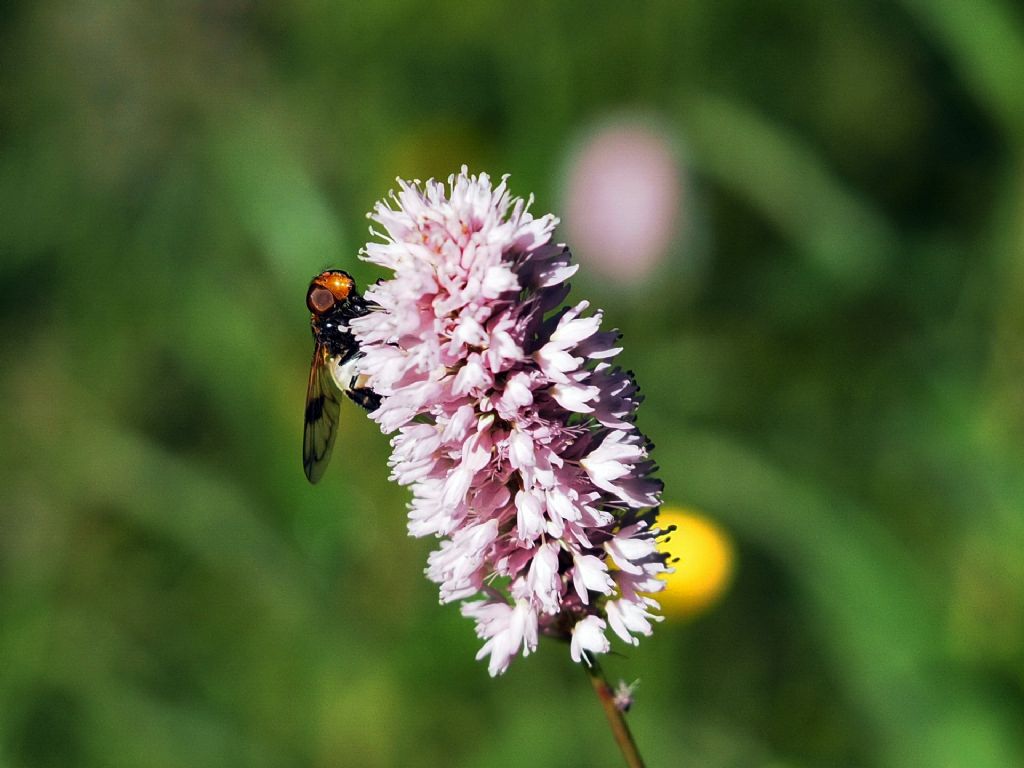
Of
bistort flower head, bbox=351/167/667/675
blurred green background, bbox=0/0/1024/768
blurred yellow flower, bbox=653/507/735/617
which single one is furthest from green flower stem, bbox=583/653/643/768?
blurred green background, bbox=0/0/1024/768

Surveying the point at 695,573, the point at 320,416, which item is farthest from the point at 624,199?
the point at 320,416

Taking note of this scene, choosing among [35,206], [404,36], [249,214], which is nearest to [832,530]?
[249,214]

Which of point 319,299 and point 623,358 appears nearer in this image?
point 319,299

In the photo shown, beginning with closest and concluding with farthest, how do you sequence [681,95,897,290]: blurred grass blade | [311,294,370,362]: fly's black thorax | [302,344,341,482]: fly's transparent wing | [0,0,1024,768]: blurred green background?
[302,344,341,482]: fly's transparent wing < [311,294,370,362]: fly's black thorax < [0,0,1024,768]: blurred green background < [681,95,897,290]: blurred grass blade

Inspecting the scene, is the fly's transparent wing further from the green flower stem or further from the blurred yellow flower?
the blurred yellow flower

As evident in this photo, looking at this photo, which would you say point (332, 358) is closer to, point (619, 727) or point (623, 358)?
point (619, 727)

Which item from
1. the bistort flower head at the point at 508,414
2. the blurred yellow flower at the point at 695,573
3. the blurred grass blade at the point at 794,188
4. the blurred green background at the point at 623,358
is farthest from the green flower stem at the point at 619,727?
the blurred grass blade at the point at 794,188
